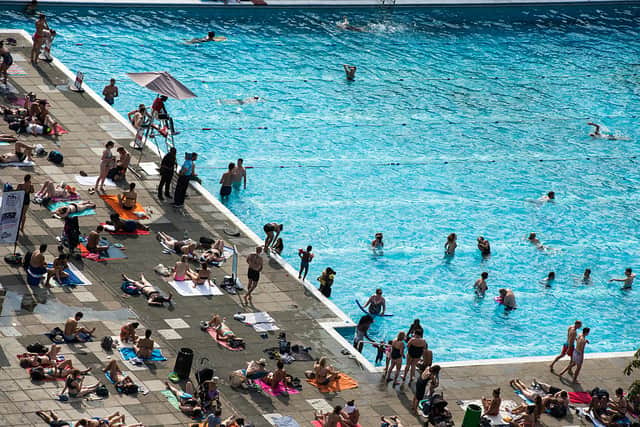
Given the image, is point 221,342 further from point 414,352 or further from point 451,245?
point 451,245

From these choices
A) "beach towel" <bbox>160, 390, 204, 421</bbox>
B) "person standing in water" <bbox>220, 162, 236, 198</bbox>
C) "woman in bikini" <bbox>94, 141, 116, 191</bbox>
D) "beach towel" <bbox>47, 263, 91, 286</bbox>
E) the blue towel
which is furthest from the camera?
"person standing in water" <bbox>220, 162, 236, 198</bbox>

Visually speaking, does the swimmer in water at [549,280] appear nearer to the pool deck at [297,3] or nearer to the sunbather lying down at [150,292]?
the sunbather lying down at [150,292]

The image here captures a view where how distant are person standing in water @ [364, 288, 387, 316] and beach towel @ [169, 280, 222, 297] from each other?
396cm

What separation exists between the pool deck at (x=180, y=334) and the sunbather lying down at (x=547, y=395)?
0.84 ft

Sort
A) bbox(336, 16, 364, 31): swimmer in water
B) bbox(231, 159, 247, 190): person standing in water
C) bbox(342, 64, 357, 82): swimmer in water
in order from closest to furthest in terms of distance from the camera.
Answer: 1. bbox(231, 159, 247, 190): person standing in water
2. bbox(342, 64, 357, 82): swimmer in water
3. bbox(336, 16, 364, 31): swimmer in water

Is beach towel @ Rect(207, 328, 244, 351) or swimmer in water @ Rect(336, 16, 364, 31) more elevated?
swimmer in water @ Rect(336, 16, 364, 31)

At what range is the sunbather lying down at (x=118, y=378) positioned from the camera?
24.1 meters

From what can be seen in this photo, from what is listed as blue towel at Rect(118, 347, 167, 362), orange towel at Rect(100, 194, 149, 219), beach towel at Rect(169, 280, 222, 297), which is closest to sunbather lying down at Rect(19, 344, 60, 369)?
blue towel at Rect(118, 347, 167, 362)

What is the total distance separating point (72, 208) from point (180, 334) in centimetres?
606

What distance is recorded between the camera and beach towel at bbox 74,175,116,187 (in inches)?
1297

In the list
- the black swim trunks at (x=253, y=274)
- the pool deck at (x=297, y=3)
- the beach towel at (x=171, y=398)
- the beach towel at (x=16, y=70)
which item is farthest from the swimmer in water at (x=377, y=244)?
the pool deck at (x=297, y=3)

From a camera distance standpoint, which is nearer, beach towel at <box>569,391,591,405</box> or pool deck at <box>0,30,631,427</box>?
pool deck at <box>0,30,631,427</box>

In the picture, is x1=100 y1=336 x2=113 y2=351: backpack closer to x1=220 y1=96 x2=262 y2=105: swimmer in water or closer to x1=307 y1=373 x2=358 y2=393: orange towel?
x1=307 y1=373 x2=358 y2=393: orange towel

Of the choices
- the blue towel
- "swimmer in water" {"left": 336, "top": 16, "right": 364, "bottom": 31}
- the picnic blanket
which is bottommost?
the blue towel
